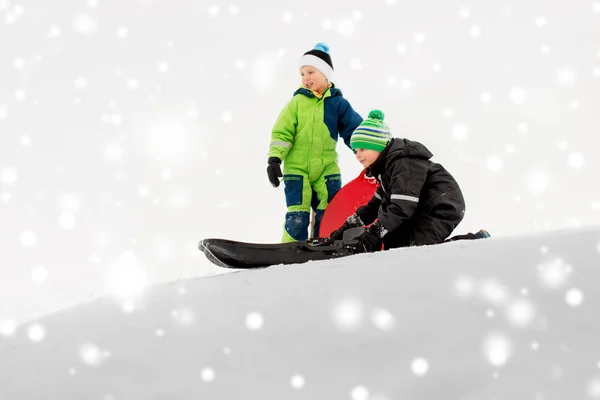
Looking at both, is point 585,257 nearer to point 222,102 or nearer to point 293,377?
point 293,377

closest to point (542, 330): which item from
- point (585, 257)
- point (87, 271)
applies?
point (585, 257)

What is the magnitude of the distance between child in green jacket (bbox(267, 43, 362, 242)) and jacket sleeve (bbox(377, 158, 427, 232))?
1.11 m

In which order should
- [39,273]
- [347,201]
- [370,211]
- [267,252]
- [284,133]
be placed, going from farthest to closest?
[39,273]
[284,133]
[347,201]
[370,211]
[267,252]

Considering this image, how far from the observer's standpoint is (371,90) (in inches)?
290

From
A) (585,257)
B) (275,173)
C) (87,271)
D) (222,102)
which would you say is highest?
(222,102)

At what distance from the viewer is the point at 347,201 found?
3.80m

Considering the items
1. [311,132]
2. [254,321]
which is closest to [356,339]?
[254,321]

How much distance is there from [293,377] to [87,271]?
4678 millimetres

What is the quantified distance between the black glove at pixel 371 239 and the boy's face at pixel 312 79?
5.06 ft

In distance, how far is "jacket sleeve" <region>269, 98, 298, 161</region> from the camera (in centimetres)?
403

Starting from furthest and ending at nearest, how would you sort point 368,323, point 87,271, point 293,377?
point 87,271
point 368,323
point 293,377

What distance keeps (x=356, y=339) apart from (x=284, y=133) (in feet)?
8.52

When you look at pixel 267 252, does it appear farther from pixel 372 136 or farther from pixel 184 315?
pixel 184 315

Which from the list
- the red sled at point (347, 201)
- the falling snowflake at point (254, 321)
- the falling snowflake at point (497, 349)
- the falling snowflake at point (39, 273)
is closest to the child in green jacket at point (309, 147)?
the red sled at point (347, 201)
